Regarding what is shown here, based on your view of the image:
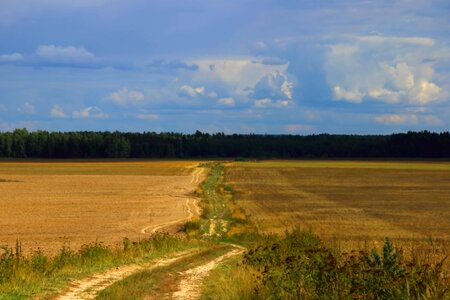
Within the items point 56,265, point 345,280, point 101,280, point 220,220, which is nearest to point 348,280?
point 345,280

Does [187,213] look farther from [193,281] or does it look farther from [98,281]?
[98,281]

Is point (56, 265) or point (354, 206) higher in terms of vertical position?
point (56, 265)

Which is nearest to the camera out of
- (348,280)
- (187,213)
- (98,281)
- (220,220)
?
(348,280)

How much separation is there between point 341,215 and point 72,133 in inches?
6252

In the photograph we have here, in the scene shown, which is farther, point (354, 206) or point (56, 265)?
point (354, 206)

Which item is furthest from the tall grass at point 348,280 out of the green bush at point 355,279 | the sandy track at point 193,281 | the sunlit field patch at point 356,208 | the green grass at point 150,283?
the sunlit field patch at point 356,208

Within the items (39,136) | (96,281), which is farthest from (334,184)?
(39,136)

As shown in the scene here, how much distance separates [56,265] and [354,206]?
38.4m

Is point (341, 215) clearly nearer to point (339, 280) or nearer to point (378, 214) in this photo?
point (378, 214)

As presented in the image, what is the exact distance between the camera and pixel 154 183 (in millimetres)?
84375

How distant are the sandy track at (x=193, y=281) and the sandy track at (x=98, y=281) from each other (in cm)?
106

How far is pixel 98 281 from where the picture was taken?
16.7 metres

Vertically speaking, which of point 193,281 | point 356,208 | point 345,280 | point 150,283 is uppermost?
point 345,280

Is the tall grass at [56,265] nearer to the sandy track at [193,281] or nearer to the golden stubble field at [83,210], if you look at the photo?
the sandy track at [193,281]
